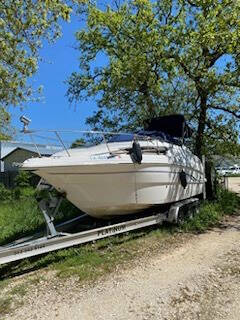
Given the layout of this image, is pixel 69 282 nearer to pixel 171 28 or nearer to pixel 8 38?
pixel 8 38

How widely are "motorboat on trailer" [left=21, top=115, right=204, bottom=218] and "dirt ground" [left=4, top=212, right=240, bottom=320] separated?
1304 millimetres

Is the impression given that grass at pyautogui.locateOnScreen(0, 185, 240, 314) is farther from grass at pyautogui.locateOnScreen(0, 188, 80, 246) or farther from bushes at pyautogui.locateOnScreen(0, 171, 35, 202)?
bushes at pyautogui.locateOnScreen(0, 171, 35, 202)

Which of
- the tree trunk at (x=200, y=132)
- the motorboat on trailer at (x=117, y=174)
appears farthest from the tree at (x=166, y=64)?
the motorboat on trailer at (x=117, y=174)

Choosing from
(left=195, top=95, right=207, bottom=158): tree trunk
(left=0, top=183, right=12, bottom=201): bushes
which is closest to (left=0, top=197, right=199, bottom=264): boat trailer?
(left=195, top=95, right=207, bottom=158): tree trunk

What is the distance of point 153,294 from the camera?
212 inches

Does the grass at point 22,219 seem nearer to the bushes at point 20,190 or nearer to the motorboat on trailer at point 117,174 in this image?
the motorboat on trailer at point 117,174

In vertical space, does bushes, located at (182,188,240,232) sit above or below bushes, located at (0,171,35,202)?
below

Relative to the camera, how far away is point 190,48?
1136cm

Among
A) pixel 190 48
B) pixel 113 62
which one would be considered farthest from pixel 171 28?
pixel 113 62

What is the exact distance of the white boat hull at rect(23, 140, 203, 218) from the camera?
7234 millimetres

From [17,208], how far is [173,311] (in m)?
8.81

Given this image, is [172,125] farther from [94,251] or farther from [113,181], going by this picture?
[94,251]

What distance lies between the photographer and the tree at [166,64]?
1151 centimetres

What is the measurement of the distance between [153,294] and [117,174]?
8.54 feet
